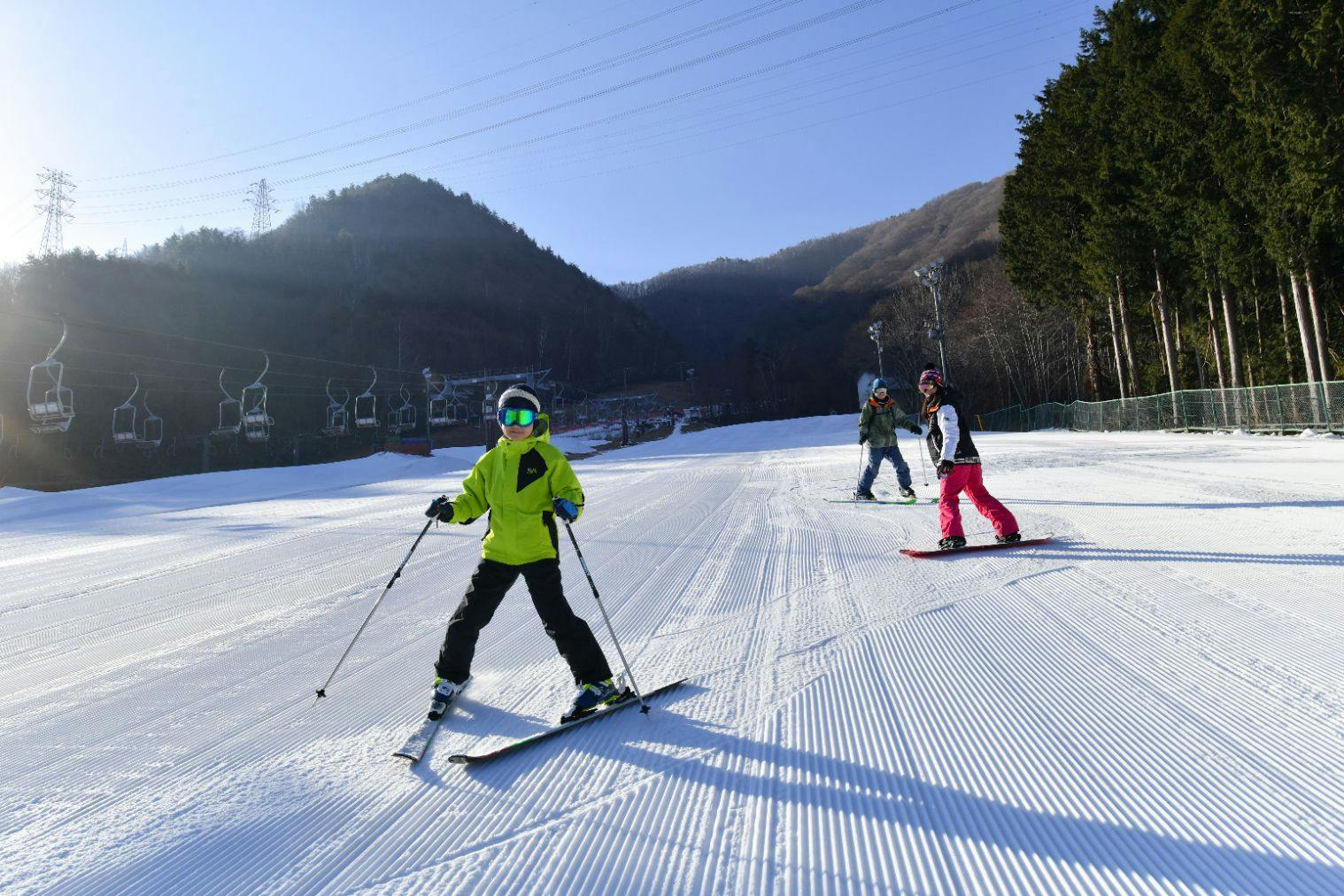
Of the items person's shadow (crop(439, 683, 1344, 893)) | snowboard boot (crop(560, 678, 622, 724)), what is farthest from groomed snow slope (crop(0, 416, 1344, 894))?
snowboard boot (crop(560, 678, 622, 724))

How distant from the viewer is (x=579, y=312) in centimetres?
13612

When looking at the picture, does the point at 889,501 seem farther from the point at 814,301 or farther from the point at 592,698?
the point at 814,301

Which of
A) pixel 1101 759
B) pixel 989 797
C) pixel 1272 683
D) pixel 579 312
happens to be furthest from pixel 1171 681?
pixel 579 312

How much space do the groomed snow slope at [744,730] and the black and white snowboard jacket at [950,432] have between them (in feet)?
2.95

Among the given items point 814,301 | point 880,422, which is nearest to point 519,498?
point 880,422

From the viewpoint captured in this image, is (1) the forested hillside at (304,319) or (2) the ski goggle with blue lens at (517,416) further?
(1) the forested hillside at (304,319)

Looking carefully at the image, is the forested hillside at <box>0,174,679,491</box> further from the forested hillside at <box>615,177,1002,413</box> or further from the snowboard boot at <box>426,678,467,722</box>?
the snowboard boot at <box>426,678,467,722</box>

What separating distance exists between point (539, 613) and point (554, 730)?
1.71 feet

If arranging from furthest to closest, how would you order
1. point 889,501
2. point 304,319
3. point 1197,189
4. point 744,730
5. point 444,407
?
point 304,319, point 444,407, point 1197,189, point 889,501, point 744,730

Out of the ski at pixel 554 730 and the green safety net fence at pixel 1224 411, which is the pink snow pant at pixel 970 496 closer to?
the ski at pixel 554 730

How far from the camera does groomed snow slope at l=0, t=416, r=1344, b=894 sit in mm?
1961

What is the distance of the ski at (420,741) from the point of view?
8.79ft

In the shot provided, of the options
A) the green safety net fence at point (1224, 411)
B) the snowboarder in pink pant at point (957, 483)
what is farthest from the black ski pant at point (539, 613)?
the green safety net fence at point (1224, 411)

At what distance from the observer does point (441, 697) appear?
304 centimetres
